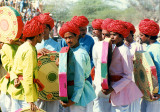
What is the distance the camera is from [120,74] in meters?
4.52

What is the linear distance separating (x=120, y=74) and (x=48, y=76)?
1.19m

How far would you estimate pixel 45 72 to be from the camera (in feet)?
16.0

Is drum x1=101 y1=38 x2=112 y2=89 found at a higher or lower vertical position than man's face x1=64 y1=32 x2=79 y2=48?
lower

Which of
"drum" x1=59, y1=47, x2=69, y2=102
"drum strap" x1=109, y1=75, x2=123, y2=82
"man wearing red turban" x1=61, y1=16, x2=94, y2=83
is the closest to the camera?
"drum" x1=59, y1=47, x2=69, y2=102

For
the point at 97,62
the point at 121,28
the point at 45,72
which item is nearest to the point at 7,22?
the point at 45,72

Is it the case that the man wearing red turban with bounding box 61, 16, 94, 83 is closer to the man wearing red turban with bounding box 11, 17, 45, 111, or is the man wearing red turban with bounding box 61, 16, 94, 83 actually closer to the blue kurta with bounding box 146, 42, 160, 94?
the blue kurta with bounding box 146, 42, 160, 94

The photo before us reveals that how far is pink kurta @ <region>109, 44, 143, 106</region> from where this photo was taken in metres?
4.43

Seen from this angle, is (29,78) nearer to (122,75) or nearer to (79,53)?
(79,53)

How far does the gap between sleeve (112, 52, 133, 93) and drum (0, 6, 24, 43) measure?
1.89m

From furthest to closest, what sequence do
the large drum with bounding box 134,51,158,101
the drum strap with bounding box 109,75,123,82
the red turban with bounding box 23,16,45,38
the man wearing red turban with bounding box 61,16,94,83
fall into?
the man wearing red turban with bounding box 61,16,94,83, the large drum with bounding box 134,51,158,101, the drum strap with bounding box 109,75,123,82, the red turban with bounding box 23,16,45,38

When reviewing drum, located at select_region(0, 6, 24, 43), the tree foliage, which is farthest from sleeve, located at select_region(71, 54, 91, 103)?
the tree foliage

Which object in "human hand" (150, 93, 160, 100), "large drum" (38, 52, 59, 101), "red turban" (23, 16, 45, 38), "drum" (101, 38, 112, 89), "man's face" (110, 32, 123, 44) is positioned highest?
"red turban" (23, 16, 45, 38)

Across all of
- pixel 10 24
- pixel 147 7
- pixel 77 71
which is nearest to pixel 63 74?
pixel 77 71

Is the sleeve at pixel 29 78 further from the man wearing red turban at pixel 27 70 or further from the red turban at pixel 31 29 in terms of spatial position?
the red turban at pixel 31 29
